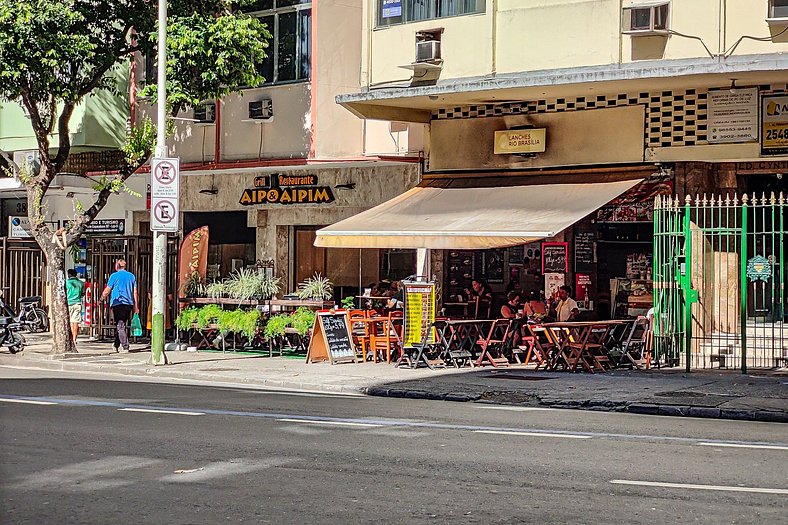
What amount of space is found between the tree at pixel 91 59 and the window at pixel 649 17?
7.27 m

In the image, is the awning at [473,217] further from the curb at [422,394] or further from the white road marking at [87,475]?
the white road marking at [87,475]

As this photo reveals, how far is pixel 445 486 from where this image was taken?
889 cm

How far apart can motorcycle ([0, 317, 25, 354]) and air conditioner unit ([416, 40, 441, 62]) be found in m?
9.84

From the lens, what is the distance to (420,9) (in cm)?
2202

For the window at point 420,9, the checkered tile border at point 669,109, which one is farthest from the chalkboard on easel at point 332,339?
the window at point 420,9

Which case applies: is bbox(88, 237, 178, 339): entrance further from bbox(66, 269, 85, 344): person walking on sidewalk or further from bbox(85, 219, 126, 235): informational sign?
bbox(85, 219, 126, 235): informational sign

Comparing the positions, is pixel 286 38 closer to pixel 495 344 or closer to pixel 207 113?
pixel 207 113

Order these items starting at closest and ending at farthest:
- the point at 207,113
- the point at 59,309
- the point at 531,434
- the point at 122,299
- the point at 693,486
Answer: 1. the point at 693,486
2. the point at 531,434
3. the point at 59,309
4. the point at 122,299
5. the point at 207,113

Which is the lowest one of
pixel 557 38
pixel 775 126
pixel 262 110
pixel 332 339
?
pixel 332 339

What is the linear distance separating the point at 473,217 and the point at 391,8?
4547mm

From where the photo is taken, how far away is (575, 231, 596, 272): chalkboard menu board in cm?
2294

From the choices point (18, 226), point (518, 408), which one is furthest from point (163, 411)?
point (18, 226)

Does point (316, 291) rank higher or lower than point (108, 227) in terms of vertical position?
lower

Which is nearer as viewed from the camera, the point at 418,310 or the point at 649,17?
the point at 649,17
